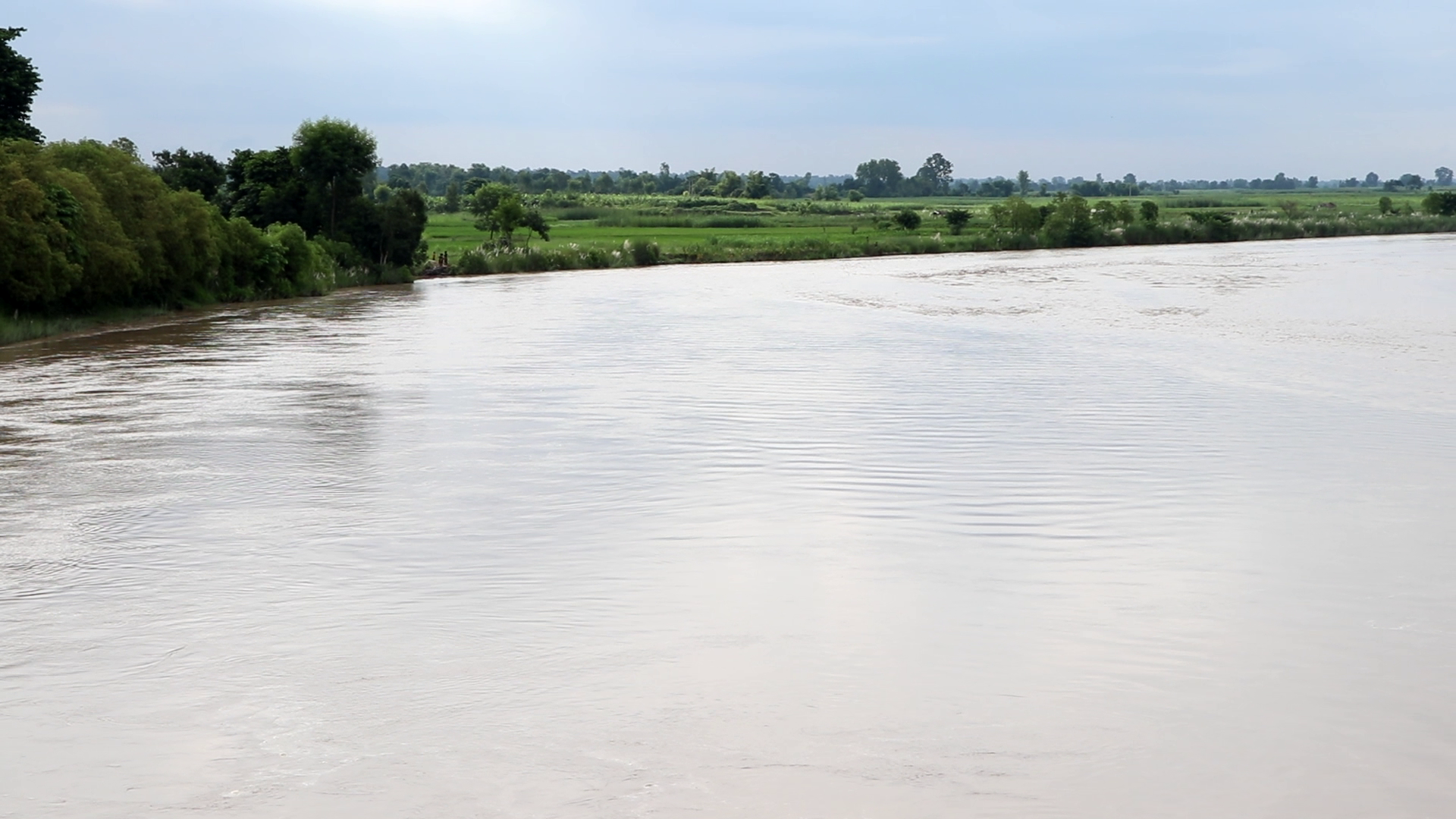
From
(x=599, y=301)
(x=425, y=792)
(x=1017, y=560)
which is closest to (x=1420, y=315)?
(x=599, y=301)

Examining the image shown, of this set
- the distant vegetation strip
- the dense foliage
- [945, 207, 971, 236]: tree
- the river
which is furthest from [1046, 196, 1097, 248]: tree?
the river

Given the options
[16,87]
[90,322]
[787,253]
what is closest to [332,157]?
[16,87]

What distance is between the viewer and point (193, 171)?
4753 cm

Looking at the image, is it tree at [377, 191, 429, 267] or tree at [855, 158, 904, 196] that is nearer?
tree at [377, 191, 429, 267]

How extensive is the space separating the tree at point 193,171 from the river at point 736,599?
1227 inches

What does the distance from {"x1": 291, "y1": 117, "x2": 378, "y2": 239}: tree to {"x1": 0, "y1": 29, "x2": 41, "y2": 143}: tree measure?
24.6ft

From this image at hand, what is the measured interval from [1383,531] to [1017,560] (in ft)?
8.80

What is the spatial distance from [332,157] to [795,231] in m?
41.1

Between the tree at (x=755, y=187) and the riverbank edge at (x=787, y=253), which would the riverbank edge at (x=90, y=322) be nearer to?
the riverbank edge at (x=787, y=253)

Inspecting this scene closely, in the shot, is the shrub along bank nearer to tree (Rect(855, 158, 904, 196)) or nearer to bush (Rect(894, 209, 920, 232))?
bush (Rect(894, 209, 920, 232))

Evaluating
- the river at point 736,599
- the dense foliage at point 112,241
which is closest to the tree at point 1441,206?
the dense foliage at point 112,241

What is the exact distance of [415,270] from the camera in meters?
49.7

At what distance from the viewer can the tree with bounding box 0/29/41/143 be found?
3844cm

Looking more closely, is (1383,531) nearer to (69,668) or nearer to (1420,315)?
(69,668)
